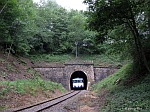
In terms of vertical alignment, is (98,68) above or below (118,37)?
below

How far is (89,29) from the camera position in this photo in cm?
1416

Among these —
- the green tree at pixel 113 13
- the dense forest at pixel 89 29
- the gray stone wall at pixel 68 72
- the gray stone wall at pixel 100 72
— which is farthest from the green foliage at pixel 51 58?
the green tree at pixel 113 13

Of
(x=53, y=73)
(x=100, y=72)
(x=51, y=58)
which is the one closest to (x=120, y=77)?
(x=100, y=72)

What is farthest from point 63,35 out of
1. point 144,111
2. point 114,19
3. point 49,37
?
point 144,111

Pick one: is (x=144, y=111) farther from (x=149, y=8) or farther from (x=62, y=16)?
(x=62, y=16)

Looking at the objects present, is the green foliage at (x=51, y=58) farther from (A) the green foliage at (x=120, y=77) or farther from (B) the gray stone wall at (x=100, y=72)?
(A) the green foliage at (x=120, y=77)

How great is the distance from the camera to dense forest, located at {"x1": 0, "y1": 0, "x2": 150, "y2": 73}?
12641 millimetres

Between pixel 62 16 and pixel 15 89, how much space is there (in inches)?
1261

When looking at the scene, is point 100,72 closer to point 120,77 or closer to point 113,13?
point 120,77

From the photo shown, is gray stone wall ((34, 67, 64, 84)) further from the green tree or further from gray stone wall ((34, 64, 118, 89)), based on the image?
the green tree

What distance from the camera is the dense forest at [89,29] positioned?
12641mm

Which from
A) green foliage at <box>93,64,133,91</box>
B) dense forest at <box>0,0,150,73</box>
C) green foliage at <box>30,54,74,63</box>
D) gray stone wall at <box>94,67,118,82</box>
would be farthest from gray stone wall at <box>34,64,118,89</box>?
green foliage at <box>93,64,133,91</box>

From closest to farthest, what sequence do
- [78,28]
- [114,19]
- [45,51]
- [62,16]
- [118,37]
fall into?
[114,19]
[118,37]
[45,51]
[78,28]
[62,16]

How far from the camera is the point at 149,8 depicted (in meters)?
11.4
